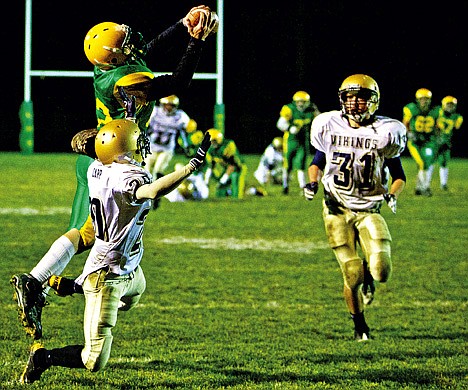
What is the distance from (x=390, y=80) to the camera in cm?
2561

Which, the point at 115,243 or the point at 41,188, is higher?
the point at 115,243

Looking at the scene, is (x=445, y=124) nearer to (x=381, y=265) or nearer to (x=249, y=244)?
(x=249, y=244)

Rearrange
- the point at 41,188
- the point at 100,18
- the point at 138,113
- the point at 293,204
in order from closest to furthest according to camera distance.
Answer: the point at 138,113, the point at 293,204, the point at 41,188, the point at 100,18

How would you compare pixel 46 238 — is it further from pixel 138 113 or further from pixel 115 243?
pixel 115 243

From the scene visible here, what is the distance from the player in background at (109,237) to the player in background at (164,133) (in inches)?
316

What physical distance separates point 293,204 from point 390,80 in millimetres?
13765

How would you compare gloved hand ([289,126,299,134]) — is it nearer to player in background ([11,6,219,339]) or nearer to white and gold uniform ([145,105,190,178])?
white and gold uniform ([145,105,190,178])

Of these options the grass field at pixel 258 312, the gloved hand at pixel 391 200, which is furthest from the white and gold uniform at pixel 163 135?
the gloved hand at pixel 391 200

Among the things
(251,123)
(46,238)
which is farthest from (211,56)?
(46,238)

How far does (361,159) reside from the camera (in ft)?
18.0

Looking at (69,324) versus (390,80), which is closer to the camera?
(69,324)

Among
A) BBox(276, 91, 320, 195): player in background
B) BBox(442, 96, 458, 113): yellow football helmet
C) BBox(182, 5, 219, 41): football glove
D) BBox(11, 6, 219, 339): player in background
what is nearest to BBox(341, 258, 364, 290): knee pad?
BBox(11, 6, 219, 339): player in background

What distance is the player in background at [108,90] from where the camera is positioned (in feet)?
14.5

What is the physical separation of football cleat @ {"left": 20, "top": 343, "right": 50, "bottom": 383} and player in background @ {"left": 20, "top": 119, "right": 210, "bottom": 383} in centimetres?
9
